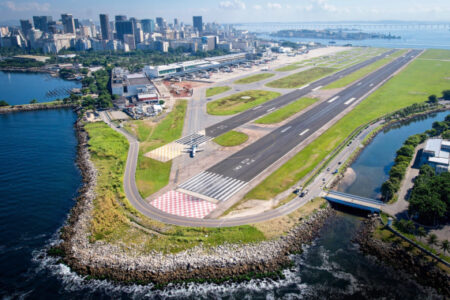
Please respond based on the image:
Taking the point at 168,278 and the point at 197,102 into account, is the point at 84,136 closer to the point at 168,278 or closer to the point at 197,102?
the point at 197,102

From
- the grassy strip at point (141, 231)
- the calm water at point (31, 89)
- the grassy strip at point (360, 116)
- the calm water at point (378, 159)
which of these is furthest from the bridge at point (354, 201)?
the calm water at point (31, 89)

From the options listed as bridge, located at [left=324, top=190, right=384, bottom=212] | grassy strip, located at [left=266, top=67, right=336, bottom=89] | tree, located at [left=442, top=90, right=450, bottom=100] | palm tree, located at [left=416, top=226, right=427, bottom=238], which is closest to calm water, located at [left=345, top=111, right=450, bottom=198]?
bridge, located at [left=324, top=190, right=384, bottom=212]

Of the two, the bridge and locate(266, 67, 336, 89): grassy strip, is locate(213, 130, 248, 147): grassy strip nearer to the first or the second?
the bridge

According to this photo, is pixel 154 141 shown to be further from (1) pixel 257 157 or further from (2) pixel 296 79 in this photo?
(2) pixel 296 79

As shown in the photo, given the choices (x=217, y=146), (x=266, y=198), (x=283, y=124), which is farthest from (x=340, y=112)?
(x=266, y=198)

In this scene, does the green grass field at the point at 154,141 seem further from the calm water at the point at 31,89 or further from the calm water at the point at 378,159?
the calm water at the point at 31,89

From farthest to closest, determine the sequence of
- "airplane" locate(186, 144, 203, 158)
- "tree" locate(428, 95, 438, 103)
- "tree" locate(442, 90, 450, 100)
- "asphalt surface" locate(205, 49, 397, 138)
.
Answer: "tree" locate(442, 90, 450, 100), "tree" locate(428, 95, 438, 103), "asphalt surface" locate(205, 49, 397, 138), "airplane" locate(186, 144, 203, 158)
